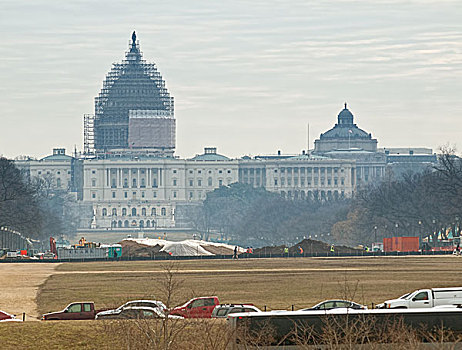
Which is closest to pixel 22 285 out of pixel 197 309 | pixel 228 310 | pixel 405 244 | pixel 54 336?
pixel 197 309

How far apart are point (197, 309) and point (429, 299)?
24.4ft

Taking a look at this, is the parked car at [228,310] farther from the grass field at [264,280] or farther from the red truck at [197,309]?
the grass field at [264,280]

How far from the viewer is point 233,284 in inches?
2662

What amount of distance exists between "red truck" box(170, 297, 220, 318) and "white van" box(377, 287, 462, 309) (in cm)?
545

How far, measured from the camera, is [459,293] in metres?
46.3

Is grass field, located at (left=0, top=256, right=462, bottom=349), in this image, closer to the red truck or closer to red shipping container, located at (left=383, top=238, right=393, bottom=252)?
the red truck

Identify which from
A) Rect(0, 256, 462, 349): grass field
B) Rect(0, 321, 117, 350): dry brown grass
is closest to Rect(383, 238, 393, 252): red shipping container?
Rect(0, 256, 462, 349): grass field

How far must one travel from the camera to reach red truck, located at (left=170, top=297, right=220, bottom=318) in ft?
147

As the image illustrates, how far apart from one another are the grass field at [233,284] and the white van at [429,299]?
2.25 meters

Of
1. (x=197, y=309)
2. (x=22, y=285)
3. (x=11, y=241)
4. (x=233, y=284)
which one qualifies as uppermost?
(x=11, y=241)

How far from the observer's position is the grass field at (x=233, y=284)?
137 ft

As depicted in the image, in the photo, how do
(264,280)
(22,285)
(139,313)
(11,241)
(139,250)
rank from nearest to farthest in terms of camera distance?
(139,313), (264,280), (22,285), (139,250), (11,241)

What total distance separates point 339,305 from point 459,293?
170 inches

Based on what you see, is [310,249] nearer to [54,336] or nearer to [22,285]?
[22,285]
